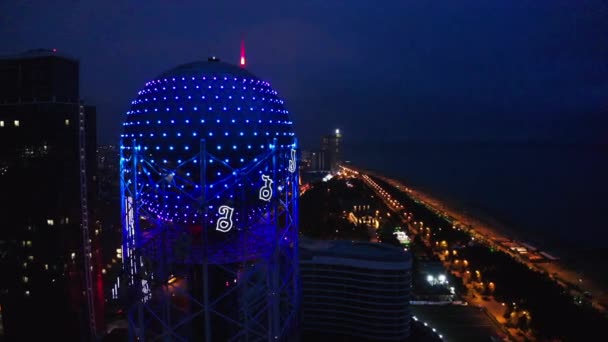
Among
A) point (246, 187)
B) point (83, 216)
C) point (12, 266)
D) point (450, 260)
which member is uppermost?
point (246, 187)

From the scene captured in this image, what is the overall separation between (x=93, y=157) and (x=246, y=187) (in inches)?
849

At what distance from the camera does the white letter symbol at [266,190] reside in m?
16.1

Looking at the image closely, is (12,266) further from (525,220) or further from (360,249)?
(525,220)

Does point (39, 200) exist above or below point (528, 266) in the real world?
above

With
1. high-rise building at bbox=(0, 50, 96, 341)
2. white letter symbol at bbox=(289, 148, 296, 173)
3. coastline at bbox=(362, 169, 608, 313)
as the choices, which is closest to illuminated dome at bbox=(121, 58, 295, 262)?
white letter symbol at bbox=(289, 148, 296, 173)

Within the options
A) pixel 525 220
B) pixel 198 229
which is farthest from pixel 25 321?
pixel 525 220

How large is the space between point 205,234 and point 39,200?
69.2 feet

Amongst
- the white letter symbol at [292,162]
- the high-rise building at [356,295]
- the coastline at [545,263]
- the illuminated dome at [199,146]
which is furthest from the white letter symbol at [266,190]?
the coastline at [545,263]

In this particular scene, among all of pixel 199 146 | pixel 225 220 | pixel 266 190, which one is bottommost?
pixel 225 220

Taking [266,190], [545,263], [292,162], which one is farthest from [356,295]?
[545,263]

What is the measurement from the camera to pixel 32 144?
2909 centimetres

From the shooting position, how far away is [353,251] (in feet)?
103

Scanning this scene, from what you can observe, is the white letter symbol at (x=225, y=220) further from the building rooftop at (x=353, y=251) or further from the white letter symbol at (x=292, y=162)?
the building rooftop at (x=353, y=251)

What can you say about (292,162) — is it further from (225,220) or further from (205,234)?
(205,234)
